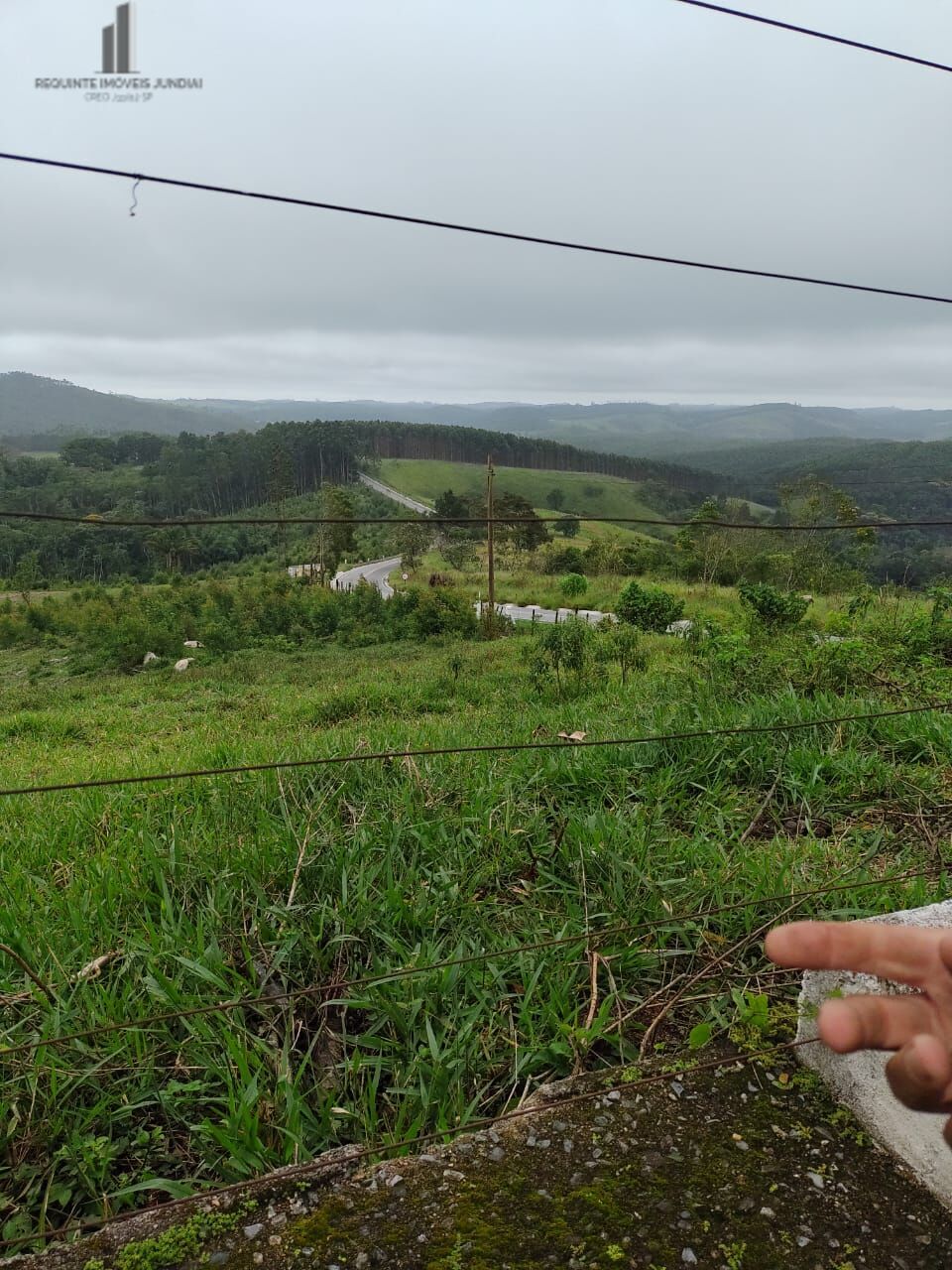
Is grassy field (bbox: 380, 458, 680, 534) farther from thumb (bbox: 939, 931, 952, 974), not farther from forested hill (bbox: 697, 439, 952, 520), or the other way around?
thumb (bbox: 939, 931, 952, 974)

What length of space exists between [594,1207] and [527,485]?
109 meters

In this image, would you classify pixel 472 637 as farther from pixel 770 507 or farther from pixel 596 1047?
pixel 770 507

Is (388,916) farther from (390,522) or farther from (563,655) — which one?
(563,655)

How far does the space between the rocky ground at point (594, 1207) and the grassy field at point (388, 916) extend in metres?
0.34

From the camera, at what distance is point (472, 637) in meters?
24.4

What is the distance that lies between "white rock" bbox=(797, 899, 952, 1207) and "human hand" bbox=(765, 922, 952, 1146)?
0.79 metres

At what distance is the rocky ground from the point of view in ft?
4.65

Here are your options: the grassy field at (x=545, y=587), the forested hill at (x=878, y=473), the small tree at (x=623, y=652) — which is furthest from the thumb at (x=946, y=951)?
the forested hill at (x=878, y=473)

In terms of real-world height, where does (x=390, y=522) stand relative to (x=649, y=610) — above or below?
above

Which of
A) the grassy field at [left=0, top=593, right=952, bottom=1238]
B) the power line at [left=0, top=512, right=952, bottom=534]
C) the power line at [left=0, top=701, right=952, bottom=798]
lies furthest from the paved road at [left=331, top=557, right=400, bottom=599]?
the power line at [left=0, top=512, right=952, bottom=534]

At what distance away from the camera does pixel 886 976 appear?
0.75 m

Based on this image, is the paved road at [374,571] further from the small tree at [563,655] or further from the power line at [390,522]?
the power line at [390,522]

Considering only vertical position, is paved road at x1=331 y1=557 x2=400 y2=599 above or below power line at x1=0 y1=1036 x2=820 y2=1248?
below

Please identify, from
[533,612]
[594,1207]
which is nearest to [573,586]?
[533,612]
